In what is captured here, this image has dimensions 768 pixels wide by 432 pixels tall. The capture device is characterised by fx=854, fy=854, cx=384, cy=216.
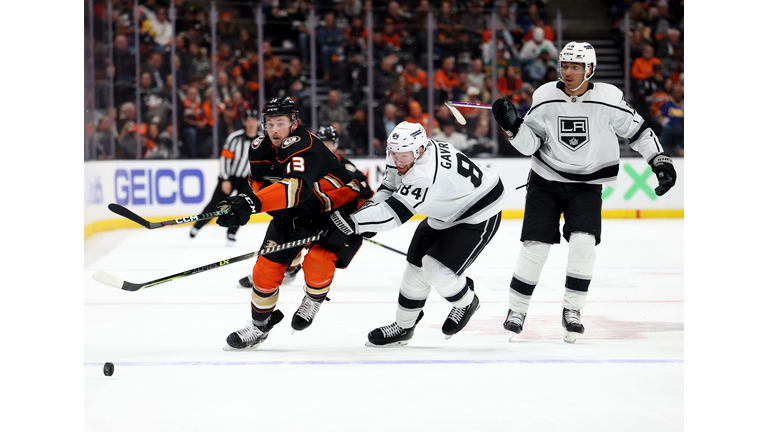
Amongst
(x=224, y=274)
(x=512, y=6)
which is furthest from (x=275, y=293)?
(x=512, y=6)

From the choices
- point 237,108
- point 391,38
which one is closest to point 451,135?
point 391,38

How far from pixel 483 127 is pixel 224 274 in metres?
3.89

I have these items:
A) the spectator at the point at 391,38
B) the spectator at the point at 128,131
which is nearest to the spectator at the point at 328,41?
the spectator at the point at 391,38

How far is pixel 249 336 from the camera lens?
10.1 feet

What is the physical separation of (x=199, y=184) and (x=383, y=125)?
1817 mm

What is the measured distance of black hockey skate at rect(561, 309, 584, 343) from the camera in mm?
3164

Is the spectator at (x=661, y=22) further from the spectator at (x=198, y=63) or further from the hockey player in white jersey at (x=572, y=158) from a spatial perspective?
the hockey player in white jersey at (x=572, y=158)

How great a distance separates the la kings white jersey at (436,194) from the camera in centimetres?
288

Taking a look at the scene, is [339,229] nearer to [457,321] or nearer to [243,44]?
[457,321]

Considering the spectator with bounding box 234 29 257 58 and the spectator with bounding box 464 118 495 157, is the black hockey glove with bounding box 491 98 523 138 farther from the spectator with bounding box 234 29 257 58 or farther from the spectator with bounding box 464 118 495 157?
the spectator with bounding box 234 29 257 58

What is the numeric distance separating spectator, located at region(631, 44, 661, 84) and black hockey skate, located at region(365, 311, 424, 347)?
593 centimetres
